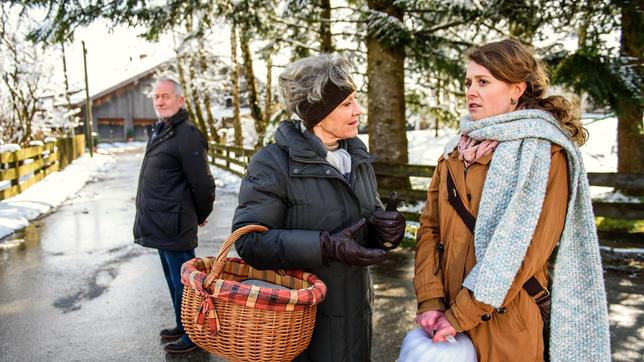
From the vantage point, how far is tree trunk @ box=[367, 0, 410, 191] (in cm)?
725

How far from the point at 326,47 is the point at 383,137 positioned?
7.87ft

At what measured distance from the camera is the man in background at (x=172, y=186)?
→ 11.9ft

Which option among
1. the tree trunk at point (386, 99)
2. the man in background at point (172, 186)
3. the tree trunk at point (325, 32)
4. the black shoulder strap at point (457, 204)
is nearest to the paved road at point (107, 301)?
the man in background at point (172, 186)

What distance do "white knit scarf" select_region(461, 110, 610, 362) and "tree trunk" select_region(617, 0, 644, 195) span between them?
4464 mm

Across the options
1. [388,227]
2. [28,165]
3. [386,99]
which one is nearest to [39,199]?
[28,165]

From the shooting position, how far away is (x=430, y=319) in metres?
1.95

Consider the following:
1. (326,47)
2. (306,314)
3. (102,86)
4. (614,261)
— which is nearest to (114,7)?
(326,47)

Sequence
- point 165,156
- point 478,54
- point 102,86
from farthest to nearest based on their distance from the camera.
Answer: point 102,86 → point 165,156 → point 478,54

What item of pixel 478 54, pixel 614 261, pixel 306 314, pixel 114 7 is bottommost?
pixel 614 261

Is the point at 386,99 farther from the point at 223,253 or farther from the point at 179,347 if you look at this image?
the point at 223,253

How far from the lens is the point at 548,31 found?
7070mm

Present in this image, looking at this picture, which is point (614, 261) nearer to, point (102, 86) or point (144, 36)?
point (144, 36)

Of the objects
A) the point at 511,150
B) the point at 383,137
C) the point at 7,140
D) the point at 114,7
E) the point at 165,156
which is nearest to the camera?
the point at 511,150

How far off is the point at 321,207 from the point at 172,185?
1921mm
